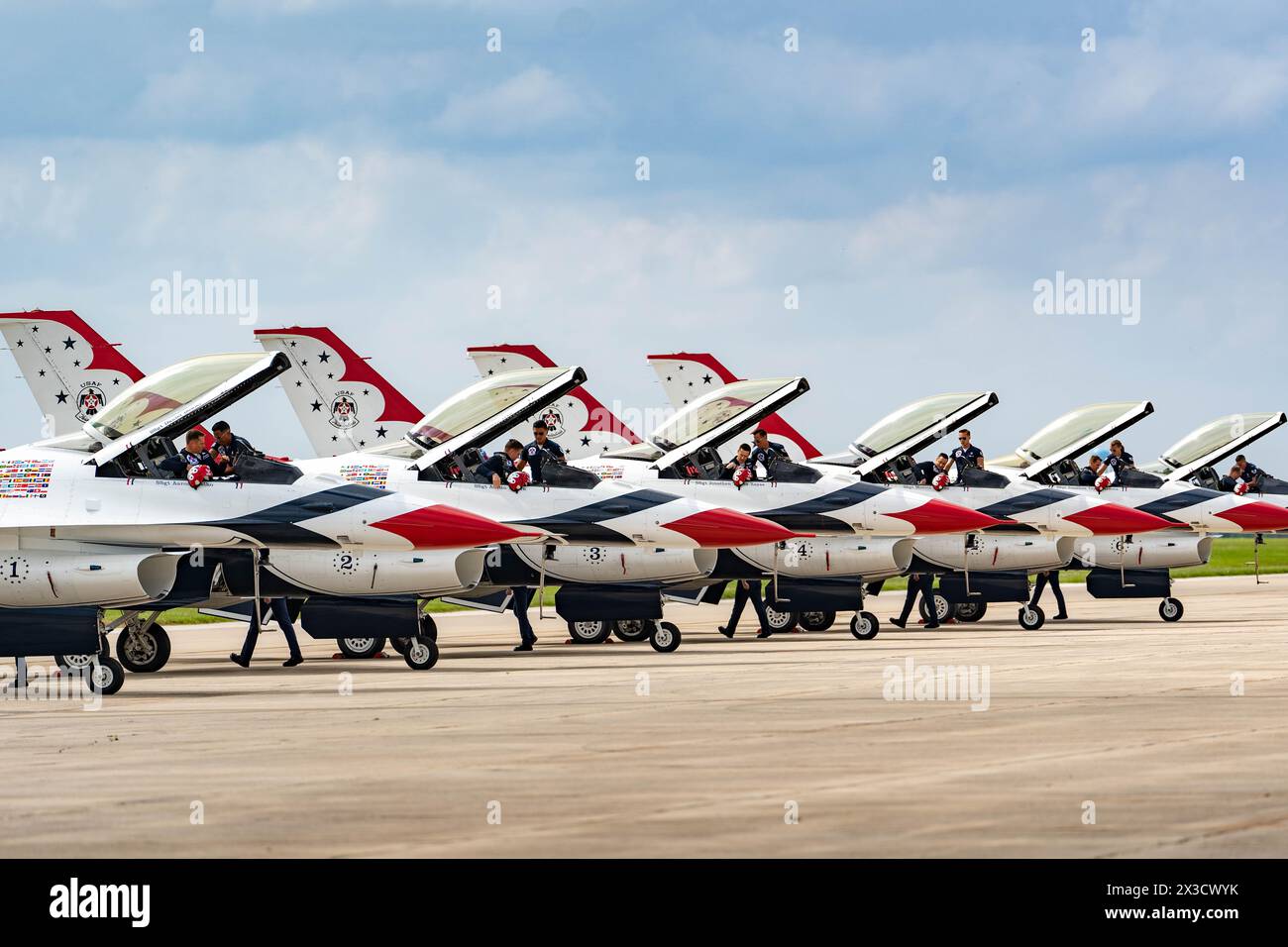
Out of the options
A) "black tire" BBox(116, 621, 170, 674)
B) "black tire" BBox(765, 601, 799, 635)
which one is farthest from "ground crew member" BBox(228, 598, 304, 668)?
"black tire" BBox(765, 601, 799, 635)

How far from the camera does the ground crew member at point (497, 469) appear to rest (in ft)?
75.3

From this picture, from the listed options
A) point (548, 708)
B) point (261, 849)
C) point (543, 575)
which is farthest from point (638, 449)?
point (261, 849)

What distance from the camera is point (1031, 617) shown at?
96.7ft

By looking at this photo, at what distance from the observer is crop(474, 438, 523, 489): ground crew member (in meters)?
23.0

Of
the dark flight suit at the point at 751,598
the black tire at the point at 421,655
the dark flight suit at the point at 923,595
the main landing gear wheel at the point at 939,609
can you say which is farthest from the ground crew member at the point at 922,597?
the black tire at the point at 421,655

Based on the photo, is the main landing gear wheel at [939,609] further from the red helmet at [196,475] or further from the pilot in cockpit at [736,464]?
the red helmet at [196,475]

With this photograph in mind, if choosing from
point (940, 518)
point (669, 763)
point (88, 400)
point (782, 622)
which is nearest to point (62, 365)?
point (88, 400)

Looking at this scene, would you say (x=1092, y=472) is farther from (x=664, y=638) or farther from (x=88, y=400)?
(x=88, y=400)

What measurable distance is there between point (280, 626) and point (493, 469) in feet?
12.5

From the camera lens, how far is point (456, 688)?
16.6m

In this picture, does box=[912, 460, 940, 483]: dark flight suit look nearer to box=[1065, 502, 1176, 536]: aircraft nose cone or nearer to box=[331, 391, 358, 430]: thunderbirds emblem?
box=[1065, 502, 1176, 536]: aircraft nose cone

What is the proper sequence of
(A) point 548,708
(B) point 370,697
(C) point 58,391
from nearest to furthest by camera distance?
(A) point 548,708 → (B) point 370,697 → (C) point 58,391
